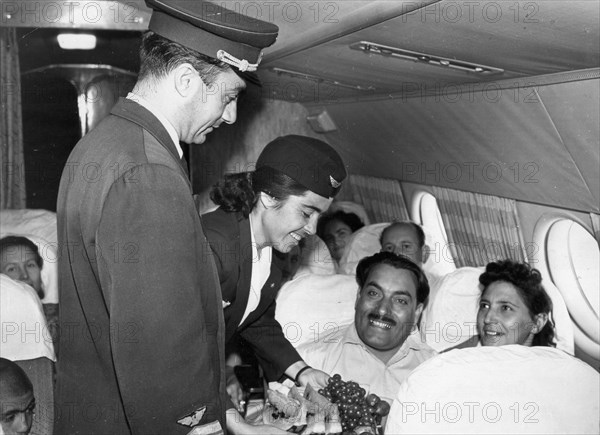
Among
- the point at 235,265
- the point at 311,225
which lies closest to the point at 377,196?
the point at 311,225

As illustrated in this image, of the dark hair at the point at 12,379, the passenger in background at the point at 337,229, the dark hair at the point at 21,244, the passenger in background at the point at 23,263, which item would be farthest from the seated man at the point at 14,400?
the passenger in background at the point at 337,229

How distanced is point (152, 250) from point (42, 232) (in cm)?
362

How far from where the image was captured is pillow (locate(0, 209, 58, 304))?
4328 millimetres

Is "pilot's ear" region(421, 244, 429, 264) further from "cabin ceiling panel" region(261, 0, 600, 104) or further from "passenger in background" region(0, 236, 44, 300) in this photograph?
"passenger in background" region(0, 236, 44, 300)

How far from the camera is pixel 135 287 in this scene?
1292mm

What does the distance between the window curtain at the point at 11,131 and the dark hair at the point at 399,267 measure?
2377 mm

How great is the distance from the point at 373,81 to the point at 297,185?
6.30ft

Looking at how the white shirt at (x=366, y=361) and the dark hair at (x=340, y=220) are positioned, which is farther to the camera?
the dark hair at (x=340, y=220)

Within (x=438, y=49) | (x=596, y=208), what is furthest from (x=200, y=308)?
(x=596, y=208)

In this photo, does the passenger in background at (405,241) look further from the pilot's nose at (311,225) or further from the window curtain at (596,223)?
the pilot's nose at (311,225)

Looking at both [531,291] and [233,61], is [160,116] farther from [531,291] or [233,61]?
[531,291]

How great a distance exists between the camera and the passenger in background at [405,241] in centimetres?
562

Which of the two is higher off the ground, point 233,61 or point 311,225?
point 233,61

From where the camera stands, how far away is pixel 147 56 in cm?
153
